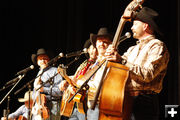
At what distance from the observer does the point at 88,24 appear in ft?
20.0

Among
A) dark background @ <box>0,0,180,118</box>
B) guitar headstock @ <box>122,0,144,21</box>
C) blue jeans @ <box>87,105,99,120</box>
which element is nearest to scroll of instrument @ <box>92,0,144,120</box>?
A: guitar headstock @ <box>122,0,144,21</box>

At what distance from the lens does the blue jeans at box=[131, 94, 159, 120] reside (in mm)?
2607

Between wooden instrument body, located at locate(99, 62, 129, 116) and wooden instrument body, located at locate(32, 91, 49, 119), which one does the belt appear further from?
wooden instrument body, located at locate(32, 91, 49, 119)

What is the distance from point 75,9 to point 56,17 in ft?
2.36

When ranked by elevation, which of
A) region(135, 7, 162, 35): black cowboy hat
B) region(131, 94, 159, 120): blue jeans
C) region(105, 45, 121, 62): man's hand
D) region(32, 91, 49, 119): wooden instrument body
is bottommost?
region(32, 91, 49, 119): wooden instrument body

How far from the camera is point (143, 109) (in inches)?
103

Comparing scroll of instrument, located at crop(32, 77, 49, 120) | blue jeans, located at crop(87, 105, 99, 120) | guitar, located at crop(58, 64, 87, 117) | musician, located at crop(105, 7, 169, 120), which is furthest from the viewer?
scroll of instrument, located at crop(32, 77, 49, 120)

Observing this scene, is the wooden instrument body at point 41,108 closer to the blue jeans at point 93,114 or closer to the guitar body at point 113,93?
the blue jeans at point 93,114

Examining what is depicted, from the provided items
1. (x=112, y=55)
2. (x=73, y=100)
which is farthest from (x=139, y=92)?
(x=73, y=100)

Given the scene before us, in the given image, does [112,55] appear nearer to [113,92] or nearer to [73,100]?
[113,92]

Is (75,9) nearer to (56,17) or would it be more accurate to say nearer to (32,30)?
(56,17)

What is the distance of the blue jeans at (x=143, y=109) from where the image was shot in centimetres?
261

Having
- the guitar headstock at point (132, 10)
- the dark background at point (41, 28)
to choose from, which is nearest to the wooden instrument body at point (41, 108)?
the dark background at point (41, 28)

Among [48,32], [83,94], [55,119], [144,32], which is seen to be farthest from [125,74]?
[48,32]
